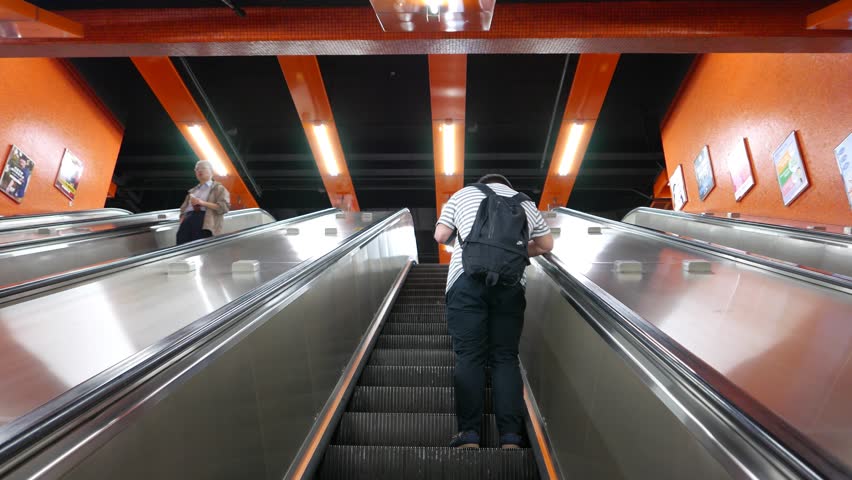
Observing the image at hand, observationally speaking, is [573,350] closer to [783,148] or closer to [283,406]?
[283,406]

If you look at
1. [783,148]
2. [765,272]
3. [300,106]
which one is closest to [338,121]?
[300,106]

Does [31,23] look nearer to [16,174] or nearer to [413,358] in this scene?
[16,174]

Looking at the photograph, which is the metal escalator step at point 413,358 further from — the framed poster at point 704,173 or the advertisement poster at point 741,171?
the framed poster at point 704,173

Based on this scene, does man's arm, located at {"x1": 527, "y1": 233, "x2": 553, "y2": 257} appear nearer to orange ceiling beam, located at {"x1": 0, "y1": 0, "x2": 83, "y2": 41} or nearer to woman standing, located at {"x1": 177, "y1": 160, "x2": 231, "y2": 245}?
woman standing, located at {"x1": 177, "y1": 160, "x2": 231, "y2": 245}

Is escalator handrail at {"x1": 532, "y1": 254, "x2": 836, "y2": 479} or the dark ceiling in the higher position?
the dark ceiling

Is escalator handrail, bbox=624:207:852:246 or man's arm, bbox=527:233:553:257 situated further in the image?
escalator handrail, bbox=624:207:852:246

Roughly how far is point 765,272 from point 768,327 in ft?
3.44

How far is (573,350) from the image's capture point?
2.27m

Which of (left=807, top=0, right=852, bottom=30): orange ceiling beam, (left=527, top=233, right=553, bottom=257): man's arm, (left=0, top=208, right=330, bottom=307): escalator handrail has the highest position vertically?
(left=807, top=0, right=852, bottom=30): orange ceiling beam

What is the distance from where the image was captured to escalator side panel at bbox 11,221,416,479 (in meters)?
1.16

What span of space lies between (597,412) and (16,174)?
313 inches

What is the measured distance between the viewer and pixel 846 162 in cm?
501

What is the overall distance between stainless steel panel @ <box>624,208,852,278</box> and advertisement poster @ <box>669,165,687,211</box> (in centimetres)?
221

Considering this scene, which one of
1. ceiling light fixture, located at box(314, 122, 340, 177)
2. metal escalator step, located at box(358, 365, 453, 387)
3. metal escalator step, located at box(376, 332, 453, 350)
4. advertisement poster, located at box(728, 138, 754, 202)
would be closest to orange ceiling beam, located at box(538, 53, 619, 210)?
advertisement poster, located at box(728, 138, 754, 202)
